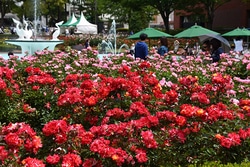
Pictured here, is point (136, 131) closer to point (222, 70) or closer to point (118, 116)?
point (118, 116)

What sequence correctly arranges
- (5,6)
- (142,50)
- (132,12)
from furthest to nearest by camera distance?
(5,6) < (132,12) < (142,50)

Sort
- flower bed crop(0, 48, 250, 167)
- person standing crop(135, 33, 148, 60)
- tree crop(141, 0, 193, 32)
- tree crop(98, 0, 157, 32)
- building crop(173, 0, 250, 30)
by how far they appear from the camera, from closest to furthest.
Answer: flower bed crop(0, 48, 250, 167)
person standing crop(135, 33, 148, 60)
tree crop(141, 0, 193, 32)
tree crop(98, 0, 157, 32)
building crop(173, 0, 250, 30)

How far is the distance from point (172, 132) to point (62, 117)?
129 cm

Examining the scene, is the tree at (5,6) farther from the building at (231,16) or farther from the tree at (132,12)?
the building at (231,16)

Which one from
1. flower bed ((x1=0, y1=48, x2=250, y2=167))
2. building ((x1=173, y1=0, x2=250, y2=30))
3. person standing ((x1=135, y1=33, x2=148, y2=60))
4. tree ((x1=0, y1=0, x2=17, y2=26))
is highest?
tree ((x1=0, y1=0, x2=17, y2=26))

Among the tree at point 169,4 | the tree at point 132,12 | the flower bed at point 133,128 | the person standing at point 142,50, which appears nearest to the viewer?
the flower bed at point 133,128

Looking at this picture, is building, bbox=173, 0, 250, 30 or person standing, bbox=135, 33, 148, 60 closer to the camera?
person standing, bbox=135, 33, 148, 60

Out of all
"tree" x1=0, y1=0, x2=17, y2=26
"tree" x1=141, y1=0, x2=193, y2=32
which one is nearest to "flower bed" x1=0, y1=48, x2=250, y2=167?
"tree" x1=141, y1=0, x2=193, y2=32

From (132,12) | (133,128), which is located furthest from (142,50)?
(132,12)

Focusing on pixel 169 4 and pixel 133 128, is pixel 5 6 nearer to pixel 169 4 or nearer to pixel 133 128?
pixel 169 4

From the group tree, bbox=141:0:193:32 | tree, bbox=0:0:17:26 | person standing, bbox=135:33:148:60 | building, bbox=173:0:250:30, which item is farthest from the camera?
tree, bbox=0:0:17:26

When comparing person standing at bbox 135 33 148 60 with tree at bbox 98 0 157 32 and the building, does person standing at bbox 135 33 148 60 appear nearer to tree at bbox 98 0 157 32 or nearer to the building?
tree at bbox 98 0 157 32

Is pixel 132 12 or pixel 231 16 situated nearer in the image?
pixel 231 16

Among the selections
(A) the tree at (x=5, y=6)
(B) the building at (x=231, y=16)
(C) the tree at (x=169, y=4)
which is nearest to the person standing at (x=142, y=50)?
(C) the tree at (x=169, y=4)
